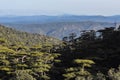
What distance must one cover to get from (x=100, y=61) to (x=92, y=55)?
1426 millimetres

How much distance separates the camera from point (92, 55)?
150 feet

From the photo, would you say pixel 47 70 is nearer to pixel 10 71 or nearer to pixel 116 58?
pixel 10 71

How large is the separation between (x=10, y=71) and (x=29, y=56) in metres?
3.70

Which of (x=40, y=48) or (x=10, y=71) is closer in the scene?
(x=10, y=71)

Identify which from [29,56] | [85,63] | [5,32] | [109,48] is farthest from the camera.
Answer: [5,32]

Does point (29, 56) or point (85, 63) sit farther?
point (29, 56)

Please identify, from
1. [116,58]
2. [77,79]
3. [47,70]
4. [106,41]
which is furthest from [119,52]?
[77,79]

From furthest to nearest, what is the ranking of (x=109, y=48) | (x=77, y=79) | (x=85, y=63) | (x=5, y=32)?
(x=5, y=32)
(x=109, y=48)
(x=85, y=63)
(x=77, y=79)

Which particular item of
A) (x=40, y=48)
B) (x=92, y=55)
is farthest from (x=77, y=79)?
(x=40, y=48)

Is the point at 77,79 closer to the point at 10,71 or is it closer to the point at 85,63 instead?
the point at 85,63

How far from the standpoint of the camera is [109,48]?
46906mm

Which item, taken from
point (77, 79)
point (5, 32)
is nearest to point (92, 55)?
point (77, 79)

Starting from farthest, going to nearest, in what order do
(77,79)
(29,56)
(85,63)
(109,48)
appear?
(109,48) → (29,56) → (85,63) → (77,79)

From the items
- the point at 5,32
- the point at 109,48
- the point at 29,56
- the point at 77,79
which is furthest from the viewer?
the point at 5,32
